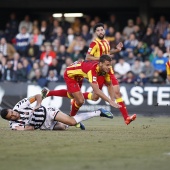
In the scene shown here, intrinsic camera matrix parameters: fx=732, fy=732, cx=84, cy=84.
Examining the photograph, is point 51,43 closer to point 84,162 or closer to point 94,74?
point 94,74

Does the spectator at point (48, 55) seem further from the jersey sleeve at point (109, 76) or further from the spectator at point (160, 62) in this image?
the jersey sleeve at point (109, 76)

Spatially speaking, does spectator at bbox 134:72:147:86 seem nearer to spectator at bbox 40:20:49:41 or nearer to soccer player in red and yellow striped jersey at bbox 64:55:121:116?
spectator at bbox 40:20:49:41

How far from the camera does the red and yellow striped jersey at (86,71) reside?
14.6 metres

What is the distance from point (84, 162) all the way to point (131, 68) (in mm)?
15170

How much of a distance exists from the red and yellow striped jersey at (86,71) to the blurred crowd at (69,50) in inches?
292

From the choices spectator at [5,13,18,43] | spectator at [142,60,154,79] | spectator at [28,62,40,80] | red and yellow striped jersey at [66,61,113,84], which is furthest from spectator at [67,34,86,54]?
red and yellow striped jersey at [66,61,113,84]

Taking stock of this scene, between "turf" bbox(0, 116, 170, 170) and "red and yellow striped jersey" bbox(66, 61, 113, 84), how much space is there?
116 cm

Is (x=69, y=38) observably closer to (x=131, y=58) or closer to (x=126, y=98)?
(x=131, y=58)

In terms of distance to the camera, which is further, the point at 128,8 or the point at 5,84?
the point at 128,8

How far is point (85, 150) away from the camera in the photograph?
10.5m

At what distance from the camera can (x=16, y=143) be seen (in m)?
11.6

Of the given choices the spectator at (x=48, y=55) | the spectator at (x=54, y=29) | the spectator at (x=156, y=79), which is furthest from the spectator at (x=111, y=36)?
the spectator at (x=156, y=79)

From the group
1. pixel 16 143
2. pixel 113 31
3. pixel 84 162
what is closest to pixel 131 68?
pixel 113 31

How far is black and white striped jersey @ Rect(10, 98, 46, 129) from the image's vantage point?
14.0 meters
